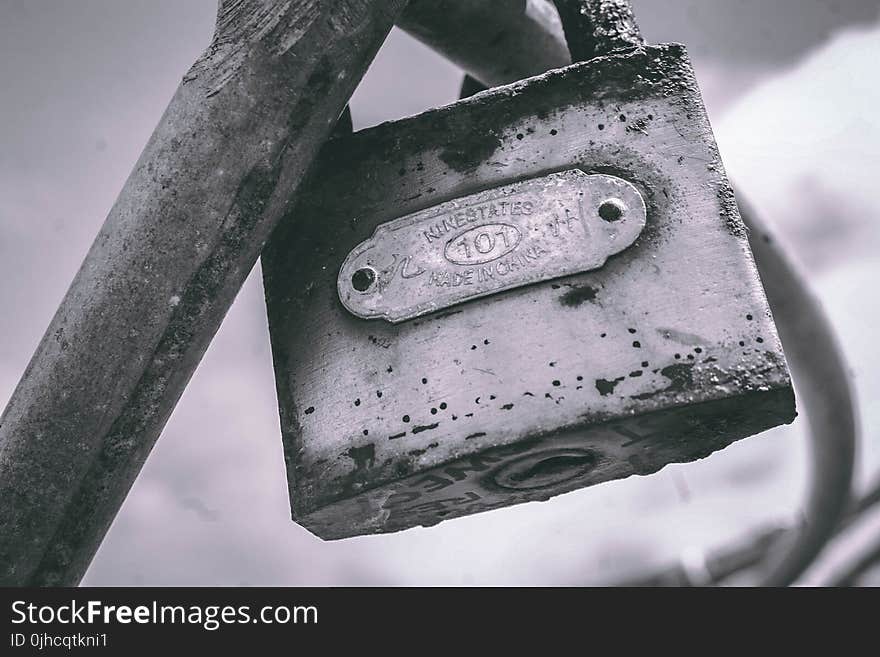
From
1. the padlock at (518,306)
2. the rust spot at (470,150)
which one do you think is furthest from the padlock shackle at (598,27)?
the rust spot at (470,150)

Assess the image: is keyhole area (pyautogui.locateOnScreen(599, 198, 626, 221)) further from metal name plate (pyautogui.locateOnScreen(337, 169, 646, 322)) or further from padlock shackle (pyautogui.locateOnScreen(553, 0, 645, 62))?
padlock shackle (pyautogui.locateOnScreen(553, 0, 645, 62))

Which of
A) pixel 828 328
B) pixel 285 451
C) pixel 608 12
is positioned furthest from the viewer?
pixel 828 328

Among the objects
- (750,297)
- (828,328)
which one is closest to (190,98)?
(750,297)

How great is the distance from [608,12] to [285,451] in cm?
74

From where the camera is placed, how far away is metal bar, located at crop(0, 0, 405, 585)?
1.06 meters

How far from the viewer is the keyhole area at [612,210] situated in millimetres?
1105

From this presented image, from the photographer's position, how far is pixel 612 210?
1.11 m

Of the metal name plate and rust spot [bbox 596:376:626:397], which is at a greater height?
the metal name plate

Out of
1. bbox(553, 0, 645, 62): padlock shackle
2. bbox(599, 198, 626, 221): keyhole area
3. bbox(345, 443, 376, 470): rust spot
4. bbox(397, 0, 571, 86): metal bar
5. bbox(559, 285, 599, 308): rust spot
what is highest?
bbox(397, 0, 571, 86): metal bar

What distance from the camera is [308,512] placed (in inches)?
44.4

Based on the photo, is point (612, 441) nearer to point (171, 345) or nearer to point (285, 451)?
point (285, 451)

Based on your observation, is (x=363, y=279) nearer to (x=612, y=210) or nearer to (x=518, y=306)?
(x=518, y=306)

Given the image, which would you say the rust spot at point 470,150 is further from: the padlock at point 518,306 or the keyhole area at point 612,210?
the keyhole area at point 612,210

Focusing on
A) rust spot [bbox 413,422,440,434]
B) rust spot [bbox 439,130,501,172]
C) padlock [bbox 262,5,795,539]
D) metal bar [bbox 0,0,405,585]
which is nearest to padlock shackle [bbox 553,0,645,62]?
padlock [bbox 262,5,795,539]
